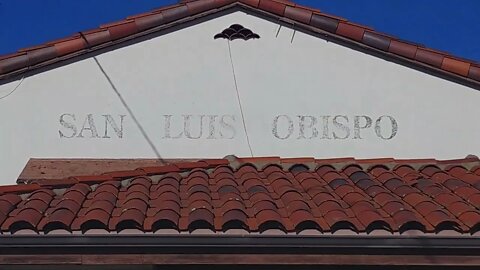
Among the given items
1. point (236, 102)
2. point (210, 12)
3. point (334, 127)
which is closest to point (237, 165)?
point (236, 102)

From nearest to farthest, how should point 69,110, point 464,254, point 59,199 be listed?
point 464,254, point 59,199, point 69,110

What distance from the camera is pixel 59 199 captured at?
696 centimetres

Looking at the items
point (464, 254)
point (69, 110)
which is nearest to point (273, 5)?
point (69, 110)

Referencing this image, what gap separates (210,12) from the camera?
35.6 ft

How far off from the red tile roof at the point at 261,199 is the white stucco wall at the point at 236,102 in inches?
62.1

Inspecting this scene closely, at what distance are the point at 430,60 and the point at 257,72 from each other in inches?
92.4

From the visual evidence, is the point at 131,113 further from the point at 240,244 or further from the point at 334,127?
the point at 240,244

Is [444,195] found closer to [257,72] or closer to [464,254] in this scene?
[464,254]

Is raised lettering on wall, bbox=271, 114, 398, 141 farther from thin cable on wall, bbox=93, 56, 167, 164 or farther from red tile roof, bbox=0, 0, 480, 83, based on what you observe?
thin cable on wall, bbox=93, 56, 167, 164

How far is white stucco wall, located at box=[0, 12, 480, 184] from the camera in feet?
34.0

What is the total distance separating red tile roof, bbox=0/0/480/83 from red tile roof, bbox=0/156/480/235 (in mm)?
2210

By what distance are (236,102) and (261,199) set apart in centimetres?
401

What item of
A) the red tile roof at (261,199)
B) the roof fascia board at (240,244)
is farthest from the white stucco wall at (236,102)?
the roof fascia board at (240,244)

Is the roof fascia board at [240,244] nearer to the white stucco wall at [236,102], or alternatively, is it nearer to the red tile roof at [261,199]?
the red tile roof at [261,199]
